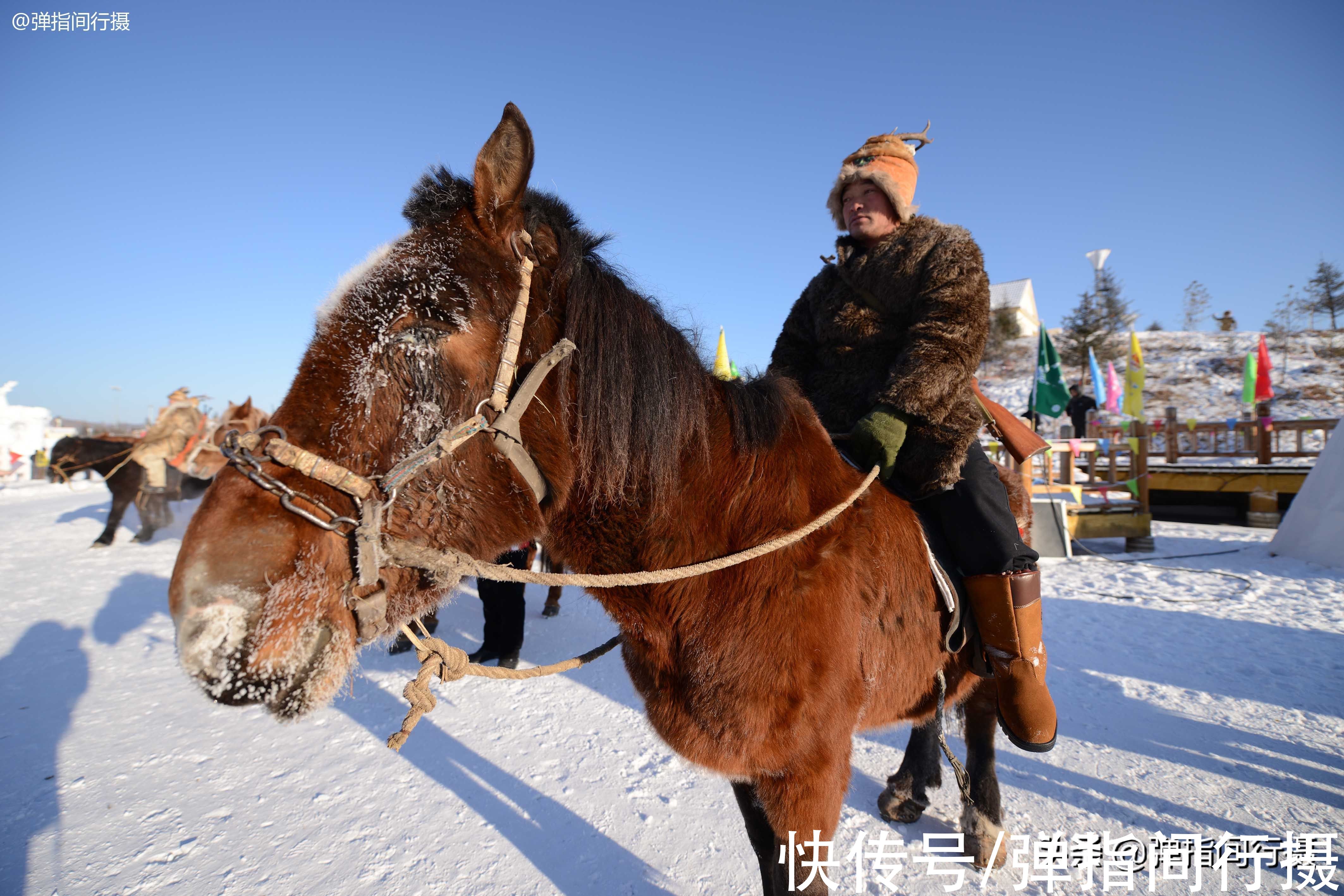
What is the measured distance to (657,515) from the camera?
1504 millimetres

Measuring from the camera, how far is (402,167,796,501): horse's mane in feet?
4.57

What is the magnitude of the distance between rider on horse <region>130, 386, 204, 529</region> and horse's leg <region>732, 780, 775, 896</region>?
44.9 ft

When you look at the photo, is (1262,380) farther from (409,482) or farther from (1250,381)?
(409,482)

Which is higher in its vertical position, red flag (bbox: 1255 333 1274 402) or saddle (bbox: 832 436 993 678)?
red flag (bbox: 1255 333 1274 402)

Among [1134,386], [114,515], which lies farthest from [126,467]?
[1134,386]

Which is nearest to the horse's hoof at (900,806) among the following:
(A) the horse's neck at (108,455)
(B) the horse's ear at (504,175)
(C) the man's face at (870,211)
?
(C) the man's face at (870,211)

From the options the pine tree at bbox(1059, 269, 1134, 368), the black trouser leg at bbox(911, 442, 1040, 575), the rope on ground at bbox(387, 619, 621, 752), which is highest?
the pine tree at bbox(1059, 269, 1134, 368)

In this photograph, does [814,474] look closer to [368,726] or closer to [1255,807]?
[1255,807]

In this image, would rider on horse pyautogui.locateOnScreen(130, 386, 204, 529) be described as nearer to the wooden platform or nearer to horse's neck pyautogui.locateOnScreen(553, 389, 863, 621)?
horse's neck pyautogui.locateOnScreen(553, 389, 863, 621)

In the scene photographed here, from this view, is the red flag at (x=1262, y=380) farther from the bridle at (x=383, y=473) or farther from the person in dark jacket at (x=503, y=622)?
the bridle at (x=383, y=473)

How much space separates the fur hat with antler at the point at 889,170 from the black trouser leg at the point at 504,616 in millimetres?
4113

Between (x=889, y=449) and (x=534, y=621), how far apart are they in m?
5.67

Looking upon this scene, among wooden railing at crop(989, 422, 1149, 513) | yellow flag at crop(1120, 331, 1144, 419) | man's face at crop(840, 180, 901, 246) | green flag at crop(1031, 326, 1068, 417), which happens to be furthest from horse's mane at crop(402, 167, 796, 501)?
yellow flag at crop(1120, 331, 1144, 419)

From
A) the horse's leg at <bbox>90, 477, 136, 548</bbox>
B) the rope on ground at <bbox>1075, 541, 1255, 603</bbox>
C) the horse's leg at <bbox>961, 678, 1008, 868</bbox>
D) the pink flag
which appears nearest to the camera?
the horse's leg at <bbox>961, 678, 1008, 868</bbox>
